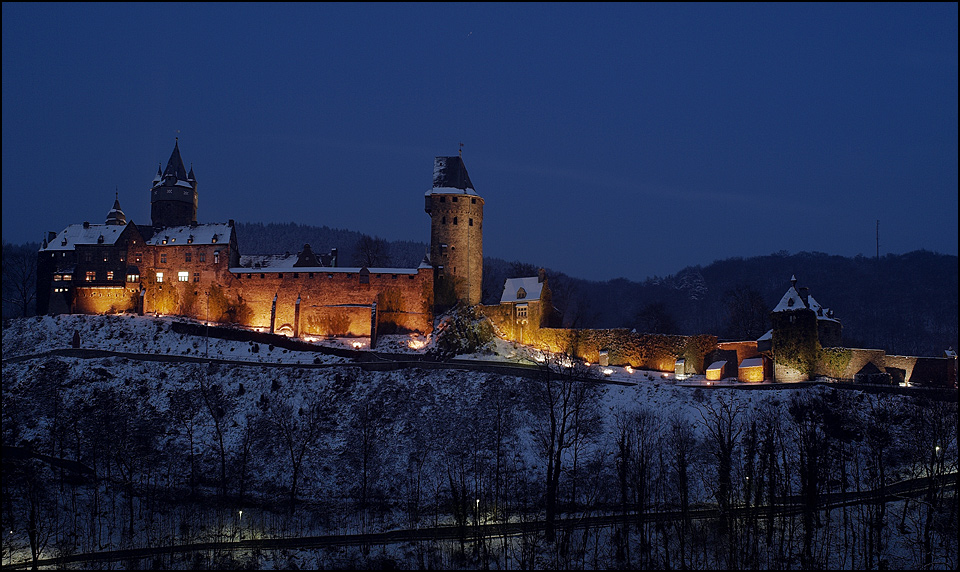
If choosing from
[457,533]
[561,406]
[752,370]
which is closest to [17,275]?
[561,406]

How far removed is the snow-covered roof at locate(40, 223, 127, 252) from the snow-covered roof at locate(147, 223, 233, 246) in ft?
9.63

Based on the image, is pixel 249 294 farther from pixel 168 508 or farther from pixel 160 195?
pixel 168 508

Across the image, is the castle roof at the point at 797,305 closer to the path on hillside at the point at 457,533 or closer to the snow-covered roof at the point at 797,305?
the snow-covered roof at the point at 797,305

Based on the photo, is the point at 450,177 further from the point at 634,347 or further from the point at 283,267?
the point at 634,347

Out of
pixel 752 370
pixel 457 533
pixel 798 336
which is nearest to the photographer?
pixel 457 533

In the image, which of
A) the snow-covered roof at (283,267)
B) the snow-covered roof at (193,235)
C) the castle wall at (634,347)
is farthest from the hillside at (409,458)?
the snow-covered roof at (193,235)

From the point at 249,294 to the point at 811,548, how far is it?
4758cm

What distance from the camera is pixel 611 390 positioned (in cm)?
5431

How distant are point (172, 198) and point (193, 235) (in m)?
7.17

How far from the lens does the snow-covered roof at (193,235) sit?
71125 millimetres

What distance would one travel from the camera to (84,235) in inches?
2817

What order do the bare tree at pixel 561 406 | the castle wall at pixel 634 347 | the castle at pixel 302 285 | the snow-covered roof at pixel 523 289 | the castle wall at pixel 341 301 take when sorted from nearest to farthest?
the bare tree at pixel 561 406 < the castle wall at pixel 634 347 < the castle at pixel 302 285 < the snow-covered roof at pixel 523 289 < the castle wall at pixel 341 301

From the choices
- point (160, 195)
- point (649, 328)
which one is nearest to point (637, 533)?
point (649, 328)

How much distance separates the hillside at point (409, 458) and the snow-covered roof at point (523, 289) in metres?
6.60
